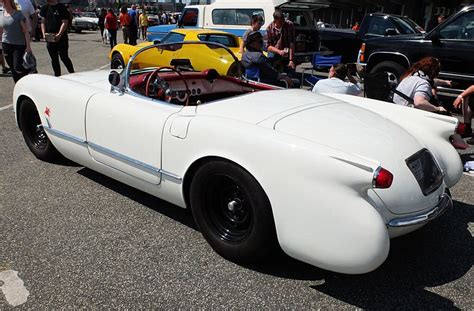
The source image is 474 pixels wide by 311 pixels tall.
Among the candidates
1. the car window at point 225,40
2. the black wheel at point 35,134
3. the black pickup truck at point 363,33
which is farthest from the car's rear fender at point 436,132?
the black pickup truck at point 363,33

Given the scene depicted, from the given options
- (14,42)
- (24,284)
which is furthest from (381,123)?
(14,42)

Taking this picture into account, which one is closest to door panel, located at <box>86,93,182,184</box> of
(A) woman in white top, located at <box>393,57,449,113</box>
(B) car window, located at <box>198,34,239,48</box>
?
(A) woman in white top, located at <box>393,57,449,113</box>

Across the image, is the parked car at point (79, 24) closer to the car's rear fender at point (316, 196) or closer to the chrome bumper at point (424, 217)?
the car's rear fender at point (316, 196)

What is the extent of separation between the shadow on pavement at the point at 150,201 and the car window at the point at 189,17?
352 inches

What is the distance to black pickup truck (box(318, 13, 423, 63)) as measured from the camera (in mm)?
10730

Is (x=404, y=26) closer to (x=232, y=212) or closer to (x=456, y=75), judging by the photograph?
(x=456, y=75)

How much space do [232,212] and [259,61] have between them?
373 cm

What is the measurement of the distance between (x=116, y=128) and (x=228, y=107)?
87 centimetres

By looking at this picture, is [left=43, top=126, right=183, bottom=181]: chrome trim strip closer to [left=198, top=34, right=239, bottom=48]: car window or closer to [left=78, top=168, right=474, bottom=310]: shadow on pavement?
[left=78, top=168, right=474, bottom=310]: shadow on pavement

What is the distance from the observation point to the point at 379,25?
36.4ft

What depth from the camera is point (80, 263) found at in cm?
264

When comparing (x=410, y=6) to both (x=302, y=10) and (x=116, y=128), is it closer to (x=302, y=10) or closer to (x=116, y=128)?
(x=302, y=10)

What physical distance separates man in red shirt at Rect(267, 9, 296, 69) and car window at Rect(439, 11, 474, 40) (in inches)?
101

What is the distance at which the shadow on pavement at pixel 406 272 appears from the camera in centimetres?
237
